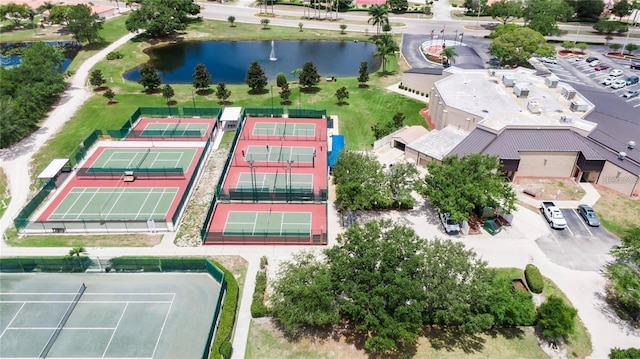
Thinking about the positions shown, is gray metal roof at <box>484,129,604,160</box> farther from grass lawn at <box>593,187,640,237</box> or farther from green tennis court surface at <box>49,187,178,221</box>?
green tennis court surface at <box>49,187,178,221</box>

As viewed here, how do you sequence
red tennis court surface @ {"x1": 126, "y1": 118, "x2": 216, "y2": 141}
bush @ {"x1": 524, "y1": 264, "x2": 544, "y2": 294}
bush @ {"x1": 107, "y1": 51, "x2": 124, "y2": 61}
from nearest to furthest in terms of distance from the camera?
bush @ {"x1": 524, "y1": 264, "x2": 544, "y2": 294} → red tennis court surface @ {"x1": 126, "y1": 118, "x2": 216, "y2": 141} → bush @ {"x1": 107, "y1": 51, "x2": 124, "y2": 61}

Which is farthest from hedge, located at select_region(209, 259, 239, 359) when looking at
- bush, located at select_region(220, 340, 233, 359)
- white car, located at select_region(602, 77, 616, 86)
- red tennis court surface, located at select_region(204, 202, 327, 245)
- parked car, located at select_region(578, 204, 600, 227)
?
white car, located at select_region(602, 77, 616, 86)

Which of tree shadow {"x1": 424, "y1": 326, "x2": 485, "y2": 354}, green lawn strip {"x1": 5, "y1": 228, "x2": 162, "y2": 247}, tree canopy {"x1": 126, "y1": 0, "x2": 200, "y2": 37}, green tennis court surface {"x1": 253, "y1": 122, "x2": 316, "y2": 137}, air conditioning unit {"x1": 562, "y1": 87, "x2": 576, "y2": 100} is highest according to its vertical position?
tree canopy {"x1": 126, "y1": 0, "x2": 200, "y2": 37}

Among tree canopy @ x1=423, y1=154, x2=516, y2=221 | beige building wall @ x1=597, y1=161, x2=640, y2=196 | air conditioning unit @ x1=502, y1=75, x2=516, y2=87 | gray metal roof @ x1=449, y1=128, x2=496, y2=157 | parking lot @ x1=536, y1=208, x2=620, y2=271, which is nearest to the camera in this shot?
parking lot @ x1=536, y1=208, x2=620, y2=271

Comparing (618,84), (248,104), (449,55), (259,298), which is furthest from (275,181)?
(618,84)

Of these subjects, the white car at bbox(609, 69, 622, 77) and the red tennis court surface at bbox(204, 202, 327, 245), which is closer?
the red tennis court surface at bbox(204, 202, 327, 245)

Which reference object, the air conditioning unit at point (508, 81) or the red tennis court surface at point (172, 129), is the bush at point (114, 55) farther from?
the air conditioning unit at point (508, 81)

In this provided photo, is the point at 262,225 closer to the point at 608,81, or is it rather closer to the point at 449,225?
the point at 449,225
